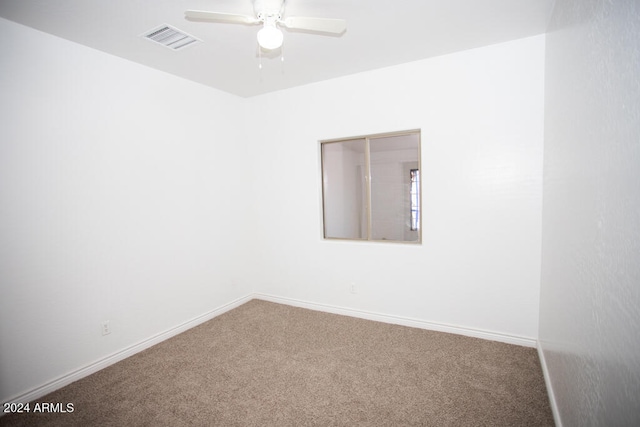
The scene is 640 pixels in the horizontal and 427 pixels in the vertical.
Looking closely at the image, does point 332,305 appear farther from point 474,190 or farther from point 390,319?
point 474,190

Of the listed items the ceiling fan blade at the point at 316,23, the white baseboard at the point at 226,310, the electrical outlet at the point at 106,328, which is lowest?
the white baseboard at the point at 226,310

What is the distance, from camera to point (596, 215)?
122cm

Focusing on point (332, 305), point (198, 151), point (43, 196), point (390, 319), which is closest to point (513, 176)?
point (390, 319)

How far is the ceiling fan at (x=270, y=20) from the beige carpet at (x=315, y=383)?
2.37 metres

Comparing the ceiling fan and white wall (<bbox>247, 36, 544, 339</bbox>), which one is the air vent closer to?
the ceiling fan

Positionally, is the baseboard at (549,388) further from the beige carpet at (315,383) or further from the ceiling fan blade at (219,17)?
the ceiling fan blade at (219,17)

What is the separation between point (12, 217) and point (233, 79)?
2343mm

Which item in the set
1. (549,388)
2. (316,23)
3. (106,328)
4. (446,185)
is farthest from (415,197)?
(106,328)

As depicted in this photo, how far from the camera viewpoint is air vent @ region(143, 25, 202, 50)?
2.29 m

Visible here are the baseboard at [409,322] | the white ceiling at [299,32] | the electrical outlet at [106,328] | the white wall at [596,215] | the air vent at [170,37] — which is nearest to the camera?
the white wall at [596,215]

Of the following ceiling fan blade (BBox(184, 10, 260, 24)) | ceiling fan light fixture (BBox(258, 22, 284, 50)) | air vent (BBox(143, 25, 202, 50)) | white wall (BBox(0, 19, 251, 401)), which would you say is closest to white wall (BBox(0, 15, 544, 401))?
white wall (BBox(0, 19, 251, 401))

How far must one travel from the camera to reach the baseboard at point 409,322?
8.84 feet

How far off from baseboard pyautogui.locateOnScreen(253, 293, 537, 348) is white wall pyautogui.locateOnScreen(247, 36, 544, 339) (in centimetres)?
5

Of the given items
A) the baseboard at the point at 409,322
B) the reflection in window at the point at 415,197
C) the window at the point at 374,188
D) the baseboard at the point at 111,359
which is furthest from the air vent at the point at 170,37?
the baseboard at the point at 409,322
